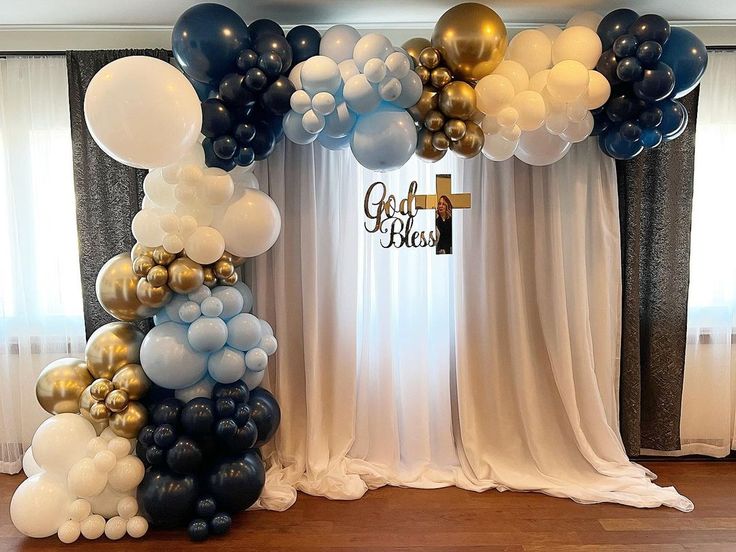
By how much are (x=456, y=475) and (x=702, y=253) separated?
5.79ft

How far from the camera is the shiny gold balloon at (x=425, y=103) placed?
266 cm

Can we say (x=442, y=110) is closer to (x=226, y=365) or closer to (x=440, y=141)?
(x=440, y=141)

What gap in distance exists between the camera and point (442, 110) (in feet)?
8.75

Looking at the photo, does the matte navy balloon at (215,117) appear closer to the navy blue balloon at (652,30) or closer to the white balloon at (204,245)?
the white balloon at (204,245)

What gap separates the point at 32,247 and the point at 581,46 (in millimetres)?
2882

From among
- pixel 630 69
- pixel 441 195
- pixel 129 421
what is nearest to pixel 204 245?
pixel 129 421

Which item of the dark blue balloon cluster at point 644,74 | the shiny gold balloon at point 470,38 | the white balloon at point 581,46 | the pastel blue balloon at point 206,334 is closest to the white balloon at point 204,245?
the pastel blue balloon at point 206,334

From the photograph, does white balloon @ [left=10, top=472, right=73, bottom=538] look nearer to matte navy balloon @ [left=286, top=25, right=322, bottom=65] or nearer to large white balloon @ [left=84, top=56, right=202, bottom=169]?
large white balloon @ [left=84, top=56, right=202, bottom=169]

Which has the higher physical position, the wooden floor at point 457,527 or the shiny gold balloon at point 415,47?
the shiny gold balloon at point 415,47

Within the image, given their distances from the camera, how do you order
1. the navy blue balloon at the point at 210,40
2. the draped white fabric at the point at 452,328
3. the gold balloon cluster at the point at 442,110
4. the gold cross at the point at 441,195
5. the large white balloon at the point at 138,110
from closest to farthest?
the large white balloon at the point at 138,110
the navy blue balloon at the point at 210,40
the gold balloon cluster at the point at 442,110
the gold cross at the point at 441,195
the draped white fabric at the point at 452,328

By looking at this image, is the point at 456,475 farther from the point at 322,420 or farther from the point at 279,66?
the point at 279,66

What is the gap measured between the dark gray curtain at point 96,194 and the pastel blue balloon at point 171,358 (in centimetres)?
63

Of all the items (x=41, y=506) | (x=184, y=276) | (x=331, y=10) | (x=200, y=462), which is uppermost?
(x=331, y=10)

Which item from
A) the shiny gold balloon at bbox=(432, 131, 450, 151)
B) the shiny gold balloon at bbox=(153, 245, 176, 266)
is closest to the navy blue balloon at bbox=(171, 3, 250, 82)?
the shiny gold balloon at bbox=(153, 245, 176, 266)
